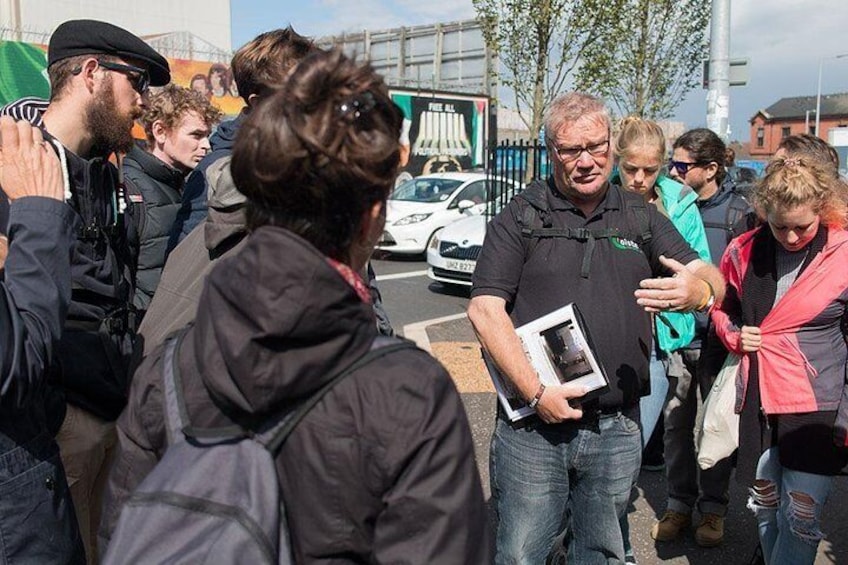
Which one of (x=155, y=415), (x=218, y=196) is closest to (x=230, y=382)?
(x=155, y=415)

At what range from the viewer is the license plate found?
1068cm

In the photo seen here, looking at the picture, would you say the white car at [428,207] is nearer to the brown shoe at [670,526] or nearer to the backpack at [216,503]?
the brown shoe at [670,526]

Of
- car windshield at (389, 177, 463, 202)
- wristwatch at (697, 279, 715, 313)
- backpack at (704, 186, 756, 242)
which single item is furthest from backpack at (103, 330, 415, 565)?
car windshield at (389, 177, 463, 202)

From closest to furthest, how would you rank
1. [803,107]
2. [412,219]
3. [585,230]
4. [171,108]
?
1. [585,230]
2. [171,108]
3. [412,219]
4. [803,107]

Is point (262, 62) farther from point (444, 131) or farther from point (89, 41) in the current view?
point (444, 131)

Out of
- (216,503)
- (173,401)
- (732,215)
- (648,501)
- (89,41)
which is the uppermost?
(89,41)

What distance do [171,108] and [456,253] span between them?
6789mm

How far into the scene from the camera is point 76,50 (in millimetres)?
2582

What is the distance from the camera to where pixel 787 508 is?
3117mm

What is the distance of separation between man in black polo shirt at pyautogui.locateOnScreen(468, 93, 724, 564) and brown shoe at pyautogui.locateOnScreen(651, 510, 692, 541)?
143cm

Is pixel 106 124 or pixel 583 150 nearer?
pixel 106 124

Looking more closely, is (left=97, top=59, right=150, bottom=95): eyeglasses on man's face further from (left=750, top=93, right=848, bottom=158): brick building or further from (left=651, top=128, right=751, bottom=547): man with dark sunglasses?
(left=750, top=93, right=848, bottom=158): brick building

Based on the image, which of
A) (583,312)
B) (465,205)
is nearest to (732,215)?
(583,312)

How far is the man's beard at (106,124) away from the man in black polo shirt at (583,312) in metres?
1.35
